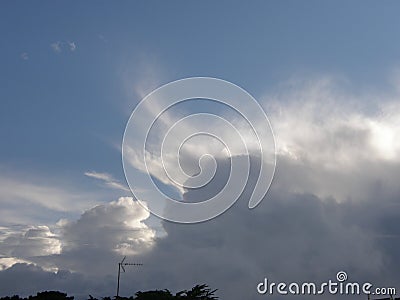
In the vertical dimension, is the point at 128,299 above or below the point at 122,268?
below

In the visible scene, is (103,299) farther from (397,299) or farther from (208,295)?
(397,299)

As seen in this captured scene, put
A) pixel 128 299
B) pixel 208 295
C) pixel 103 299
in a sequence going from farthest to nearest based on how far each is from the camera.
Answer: pixel 103 299, pixel 128 299, pixel 208 295

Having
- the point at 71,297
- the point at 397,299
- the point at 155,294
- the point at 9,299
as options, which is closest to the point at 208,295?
the point at 155,294

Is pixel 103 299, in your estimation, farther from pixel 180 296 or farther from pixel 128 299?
pixel 180 296

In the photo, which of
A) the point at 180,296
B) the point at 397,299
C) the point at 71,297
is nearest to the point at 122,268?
the point at 180,296

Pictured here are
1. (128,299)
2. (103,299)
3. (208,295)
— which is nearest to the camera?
(208,295)

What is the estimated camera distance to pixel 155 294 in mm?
98438

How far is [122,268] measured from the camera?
107 meters

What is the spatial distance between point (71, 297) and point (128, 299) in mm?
27004

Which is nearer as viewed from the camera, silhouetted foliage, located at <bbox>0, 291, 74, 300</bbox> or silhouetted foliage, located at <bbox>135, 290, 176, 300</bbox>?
silhouetted foliage, located at <bbox>135, 290, 176, 300</bbox>

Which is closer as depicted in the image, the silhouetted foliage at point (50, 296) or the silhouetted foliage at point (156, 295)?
the silhouetted foliage at point (156, 295)

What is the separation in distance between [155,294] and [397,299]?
47.1 m

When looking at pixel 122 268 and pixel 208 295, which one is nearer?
pixel 208 295

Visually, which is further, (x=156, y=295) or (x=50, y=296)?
(x=50, y=296)
